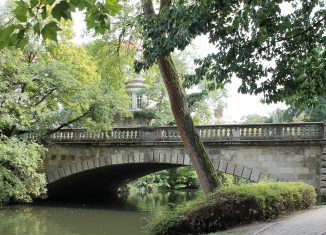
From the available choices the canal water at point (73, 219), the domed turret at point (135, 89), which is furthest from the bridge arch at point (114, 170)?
the domed turret at point (135, 89)

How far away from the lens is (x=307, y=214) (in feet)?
35.4

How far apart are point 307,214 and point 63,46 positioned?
12.9 m

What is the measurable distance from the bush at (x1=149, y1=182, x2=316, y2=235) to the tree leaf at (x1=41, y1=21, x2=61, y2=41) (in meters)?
6.50

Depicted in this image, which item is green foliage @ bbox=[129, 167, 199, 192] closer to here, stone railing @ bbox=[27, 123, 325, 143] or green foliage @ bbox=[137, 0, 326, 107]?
stone railing @ bbox=[27, 123, 325, 143]

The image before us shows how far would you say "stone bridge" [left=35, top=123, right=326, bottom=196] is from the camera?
18266 mm

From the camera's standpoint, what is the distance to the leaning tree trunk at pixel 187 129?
11.3m

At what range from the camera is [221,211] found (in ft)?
28.9

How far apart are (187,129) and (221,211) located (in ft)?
10.00

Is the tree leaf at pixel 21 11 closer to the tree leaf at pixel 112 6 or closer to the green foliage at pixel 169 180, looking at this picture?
the tree leaf at pixel 112 6

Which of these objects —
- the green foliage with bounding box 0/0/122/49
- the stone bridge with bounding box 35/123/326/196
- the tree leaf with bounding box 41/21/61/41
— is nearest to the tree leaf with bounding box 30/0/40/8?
the green foliage with bounding box 0/0/122/49

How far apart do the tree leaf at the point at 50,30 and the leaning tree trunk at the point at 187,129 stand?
28.6ft

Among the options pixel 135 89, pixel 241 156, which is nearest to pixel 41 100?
pixel 241 156

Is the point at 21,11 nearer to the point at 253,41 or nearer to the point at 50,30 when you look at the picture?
the point at 50,30

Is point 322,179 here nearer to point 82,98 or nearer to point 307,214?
point 307,214
